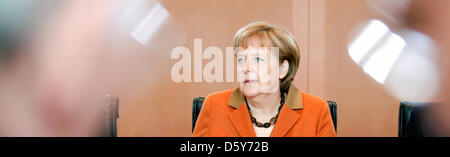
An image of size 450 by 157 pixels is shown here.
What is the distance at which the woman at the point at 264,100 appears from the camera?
3.40ft

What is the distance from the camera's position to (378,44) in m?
2.41

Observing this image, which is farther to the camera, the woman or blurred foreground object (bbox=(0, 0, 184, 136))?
blurred foreground object (bbox=(0, 0, 184, 136))

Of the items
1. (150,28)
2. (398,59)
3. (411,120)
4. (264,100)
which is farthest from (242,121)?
(398,59)

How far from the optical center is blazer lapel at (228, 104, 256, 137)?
1.08m

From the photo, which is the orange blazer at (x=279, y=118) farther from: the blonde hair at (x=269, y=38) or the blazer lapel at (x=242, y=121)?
the blonde hair at (x=269, y=38)

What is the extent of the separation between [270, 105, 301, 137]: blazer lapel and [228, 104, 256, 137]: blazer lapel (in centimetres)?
6

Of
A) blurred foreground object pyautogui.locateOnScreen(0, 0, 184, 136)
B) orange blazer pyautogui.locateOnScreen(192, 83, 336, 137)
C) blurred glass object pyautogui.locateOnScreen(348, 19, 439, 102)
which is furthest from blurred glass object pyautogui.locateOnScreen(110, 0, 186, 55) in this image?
orange blazer pyautogui.locateOnScreen(192, 83, 336, 137)

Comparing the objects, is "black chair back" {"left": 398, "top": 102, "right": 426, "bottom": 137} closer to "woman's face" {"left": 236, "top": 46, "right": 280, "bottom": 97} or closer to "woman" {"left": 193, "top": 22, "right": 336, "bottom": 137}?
"woman" {"left": 193, "top": 22, "right": 336, "bottom": 137}

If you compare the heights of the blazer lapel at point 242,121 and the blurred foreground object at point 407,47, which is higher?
the blurred foreground object at point 407,47

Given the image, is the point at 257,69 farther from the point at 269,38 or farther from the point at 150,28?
the point at 150,28

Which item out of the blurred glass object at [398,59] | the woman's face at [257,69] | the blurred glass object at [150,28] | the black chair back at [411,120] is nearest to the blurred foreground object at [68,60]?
A: the blurred glass object at [150,28]
